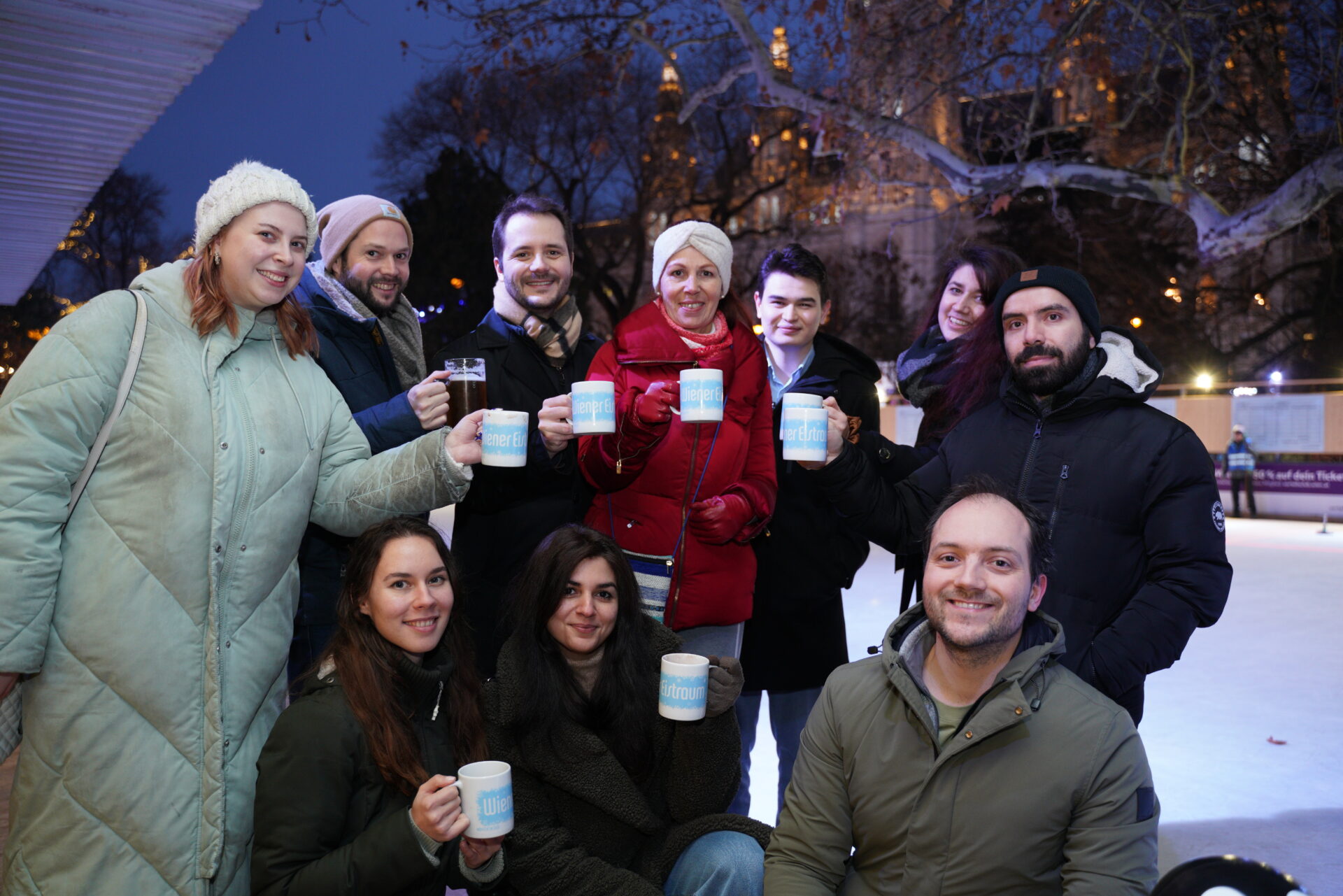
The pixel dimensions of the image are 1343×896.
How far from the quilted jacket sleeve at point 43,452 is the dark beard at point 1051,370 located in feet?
8.40

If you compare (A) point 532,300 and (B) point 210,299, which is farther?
(A) point 532,300

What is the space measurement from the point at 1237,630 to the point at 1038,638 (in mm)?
7200

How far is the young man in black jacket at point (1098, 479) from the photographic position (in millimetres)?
2863

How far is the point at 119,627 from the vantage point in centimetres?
251

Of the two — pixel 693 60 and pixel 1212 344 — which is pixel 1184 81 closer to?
pixel 693 60

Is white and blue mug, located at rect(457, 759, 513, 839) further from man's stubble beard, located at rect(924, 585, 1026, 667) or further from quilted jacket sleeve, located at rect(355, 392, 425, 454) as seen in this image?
quilted jacket sleeve, located at rect(355, 392, 425, 454)

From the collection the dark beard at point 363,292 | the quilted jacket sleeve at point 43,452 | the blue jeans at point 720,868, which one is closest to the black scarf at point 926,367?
the blue jeans at point 720,868

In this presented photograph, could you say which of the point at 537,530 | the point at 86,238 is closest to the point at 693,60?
the point at 86,238

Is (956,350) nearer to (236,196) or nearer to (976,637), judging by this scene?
(976,637)

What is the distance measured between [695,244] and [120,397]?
1.84 m

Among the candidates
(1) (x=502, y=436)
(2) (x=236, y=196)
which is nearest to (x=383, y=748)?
(1) (x=502, y=436)

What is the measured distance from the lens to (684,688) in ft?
9.04

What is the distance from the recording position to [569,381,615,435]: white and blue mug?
2957 millimetres

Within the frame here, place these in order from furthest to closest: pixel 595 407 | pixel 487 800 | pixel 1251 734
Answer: pixel 1251 734 < pixel 595 407 < pixel 487 800
